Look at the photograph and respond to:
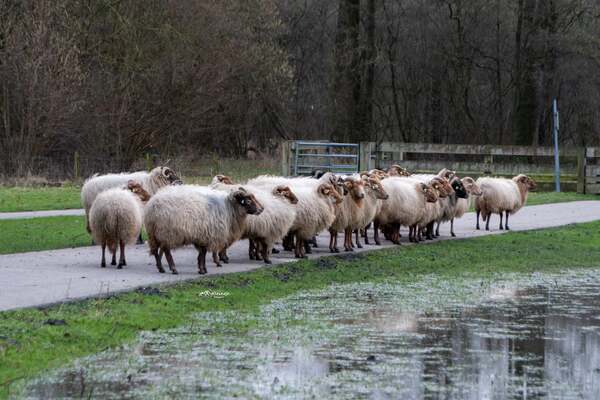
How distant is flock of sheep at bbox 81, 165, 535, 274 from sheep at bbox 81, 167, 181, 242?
0.7 inches

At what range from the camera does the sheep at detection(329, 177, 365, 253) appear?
63.5 ft

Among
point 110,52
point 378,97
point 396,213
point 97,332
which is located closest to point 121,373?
point 97,332

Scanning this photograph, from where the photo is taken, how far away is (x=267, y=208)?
17.1 meters

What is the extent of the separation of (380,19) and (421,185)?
33.3 meters

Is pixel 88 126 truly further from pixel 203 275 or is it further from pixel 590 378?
pixel 590 378

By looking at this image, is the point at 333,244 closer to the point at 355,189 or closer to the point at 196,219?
the point at 355,189

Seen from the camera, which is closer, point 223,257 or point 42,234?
point 223,257

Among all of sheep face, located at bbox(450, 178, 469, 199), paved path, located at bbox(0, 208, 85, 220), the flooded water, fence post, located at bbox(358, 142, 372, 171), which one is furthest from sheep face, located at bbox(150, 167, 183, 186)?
fence post, located at bbox(358, 142, 372, 171)

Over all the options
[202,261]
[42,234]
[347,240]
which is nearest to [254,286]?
[202,261]

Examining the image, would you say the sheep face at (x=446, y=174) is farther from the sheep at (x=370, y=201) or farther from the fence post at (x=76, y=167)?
the fence post at (x=76, y=167)

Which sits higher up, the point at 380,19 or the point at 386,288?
the point at 380,19

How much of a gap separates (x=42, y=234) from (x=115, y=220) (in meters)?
5.22

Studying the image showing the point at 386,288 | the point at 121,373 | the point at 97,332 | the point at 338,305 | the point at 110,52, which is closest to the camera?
the point at 121,373

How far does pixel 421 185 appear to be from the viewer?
21938 millimetres
